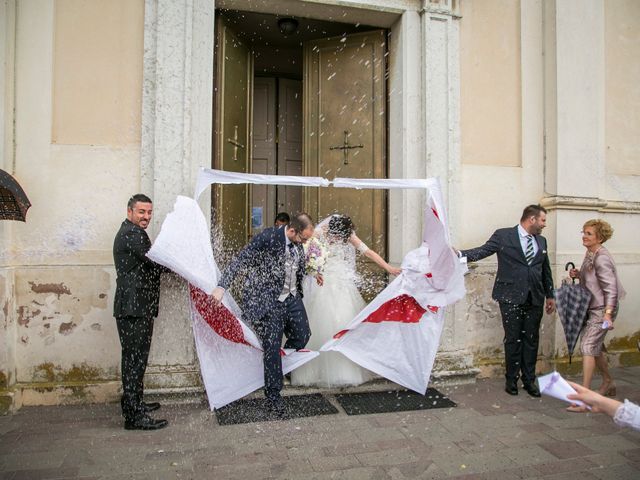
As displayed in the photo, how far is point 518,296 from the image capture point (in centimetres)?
485

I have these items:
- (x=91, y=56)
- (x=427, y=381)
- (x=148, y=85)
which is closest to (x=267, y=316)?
(x=427, y=381)

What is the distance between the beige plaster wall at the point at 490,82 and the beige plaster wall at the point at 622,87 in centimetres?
135

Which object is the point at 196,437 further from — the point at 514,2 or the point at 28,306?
the point at 514,2

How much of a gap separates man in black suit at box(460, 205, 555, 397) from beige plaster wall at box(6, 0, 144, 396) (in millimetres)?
3612

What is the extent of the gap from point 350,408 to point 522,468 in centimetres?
160

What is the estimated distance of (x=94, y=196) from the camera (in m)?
4.57

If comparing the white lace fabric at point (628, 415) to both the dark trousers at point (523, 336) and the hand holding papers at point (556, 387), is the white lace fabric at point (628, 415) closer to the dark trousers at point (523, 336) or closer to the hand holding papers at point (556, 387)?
the hand holding papers at point (556, 387)

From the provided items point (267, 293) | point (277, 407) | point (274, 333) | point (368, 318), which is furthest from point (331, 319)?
point (277, 407)

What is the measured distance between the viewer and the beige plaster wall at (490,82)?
551 cm

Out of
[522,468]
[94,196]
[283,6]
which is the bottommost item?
[522,468]

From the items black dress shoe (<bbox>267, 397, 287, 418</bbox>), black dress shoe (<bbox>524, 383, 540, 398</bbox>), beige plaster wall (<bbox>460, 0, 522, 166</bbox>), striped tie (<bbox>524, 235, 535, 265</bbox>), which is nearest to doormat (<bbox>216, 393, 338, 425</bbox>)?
black dress shoe (<bbox>267, 397, 287, 418</bbox>)

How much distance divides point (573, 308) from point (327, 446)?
2927 millimetres

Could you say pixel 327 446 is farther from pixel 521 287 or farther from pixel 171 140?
pixel 171 140

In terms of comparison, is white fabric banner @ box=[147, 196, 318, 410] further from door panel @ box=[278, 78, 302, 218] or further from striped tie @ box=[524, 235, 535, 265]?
door panel @ box=[278, 78, 302, 218]
